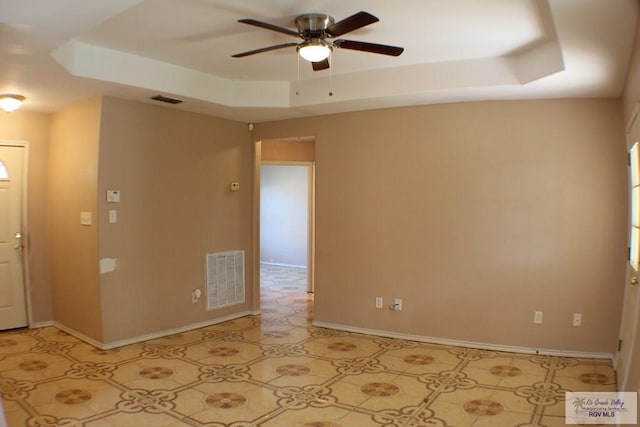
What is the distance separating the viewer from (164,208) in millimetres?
4984

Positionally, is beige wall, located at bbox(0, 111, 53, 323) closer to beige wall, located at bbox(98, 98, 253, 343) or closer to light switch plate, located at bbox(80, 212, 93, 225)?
light switch plate, located at bbox(80, 212, 93, 225)

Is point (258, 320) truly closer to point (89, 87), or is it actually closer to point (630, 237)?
point (89, 87)

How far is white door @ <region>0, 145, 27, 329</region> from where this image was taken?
202 inches

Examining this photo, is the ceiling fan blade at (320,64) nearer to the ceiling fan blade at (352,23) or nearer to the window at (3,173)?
the ceiling fan blade at (352,23)

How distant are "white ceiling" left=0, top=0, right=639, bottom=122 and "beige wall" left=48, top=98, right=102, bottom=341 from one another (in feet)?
0.94

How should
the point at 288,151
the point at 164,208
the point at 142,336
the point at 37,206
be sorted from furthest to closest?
the point at 288,151
the point at 37,206
the point at 164,208
the point at 142,336

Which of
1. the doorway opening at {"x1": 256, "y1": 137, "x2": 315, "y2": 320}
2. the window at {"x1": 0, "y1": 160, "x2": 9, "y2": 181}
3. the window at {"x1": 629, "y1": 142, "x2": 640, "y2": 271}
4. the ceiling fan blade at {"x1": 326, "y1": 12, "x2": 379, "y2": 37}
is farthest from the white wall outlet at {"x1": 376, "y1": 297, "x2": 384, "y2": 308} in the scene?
the window at {"x1": 0, "y1": 160, "x2": 9, "y2": 181}

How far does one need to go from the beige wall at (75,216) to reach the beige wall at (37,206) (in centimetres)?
9

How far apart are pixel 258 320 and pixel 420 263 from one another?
83.9 inches

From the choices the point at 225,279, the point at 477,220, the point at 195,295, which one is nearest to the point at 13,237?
the point at 195,295

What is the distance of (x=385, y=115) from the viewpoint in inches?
197

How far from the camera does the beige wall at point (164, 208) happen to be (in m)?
4.57

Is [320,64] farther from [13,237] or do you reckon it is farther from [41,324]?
[41,324]

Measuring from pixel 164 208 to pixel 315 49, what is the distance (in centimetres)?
267
